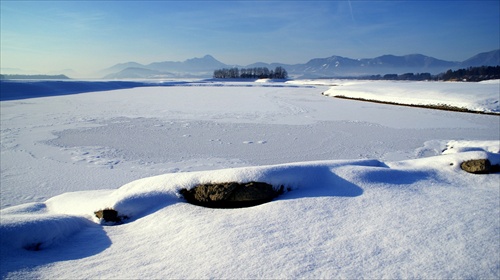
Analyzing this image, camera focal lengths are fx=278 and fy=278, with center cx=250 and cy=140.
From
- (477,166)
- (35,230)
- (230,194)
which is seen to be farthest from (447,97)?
(35,230)

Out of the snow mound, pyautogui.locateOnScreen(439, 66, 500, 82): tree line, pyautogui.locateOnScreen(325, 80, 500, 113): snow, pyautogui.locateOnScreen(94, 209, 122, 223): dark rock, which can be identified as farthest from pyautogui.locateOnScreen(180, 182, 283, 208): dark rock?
pyautogui.locateOnScreen(439, 66, 500, 82): tree line

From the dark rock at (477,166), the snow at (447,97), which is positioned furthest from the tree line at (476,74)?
the dark rock at (477,166)

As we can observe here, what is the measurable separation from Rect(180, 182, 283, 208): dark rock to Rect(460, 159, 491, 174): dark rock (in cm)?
282

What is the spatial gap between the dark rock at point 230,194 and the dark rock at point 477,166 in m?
2.82

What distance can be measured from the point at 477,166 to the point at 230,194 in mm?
3435

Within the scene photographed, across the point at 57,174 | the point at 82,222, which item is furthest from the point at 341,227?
the point at 57,174

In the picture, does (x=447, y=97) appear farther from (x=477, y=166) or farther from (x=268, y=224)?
(x=268, y=224)

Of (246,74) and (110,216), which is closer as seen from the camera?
(110,216)

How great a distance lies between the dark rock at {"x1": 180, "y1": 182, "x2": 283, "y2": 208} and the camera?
314 centimetres

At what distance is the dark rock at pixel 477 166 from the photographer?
3820mm

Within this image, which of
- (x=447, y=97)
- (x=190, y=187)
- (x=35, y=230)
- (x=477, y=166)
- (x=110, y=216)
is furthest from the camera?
(x=447, y=97)

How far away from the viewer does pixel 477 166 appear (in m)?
3.84

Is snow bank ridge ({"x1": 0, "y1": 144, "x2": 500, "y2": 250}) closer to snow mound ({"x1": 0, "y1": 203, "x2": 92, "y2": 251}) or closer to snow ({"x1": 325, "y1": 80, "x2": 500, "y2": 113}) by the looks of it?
snow mound ({"x1": 0, "y1": 203, "x2": 92, "y2": 251})

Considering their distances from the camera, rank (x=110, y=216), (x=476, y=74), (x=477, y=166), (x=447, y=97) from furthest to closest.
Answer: (x=476, y=74)
(x=447, y=97)
(x=477, y=166)
(x=110, y=216)
